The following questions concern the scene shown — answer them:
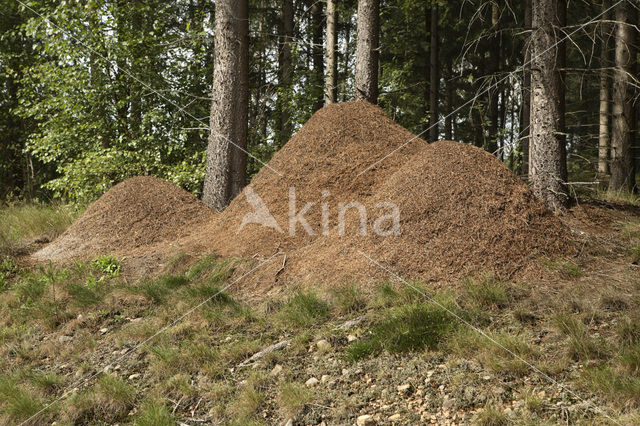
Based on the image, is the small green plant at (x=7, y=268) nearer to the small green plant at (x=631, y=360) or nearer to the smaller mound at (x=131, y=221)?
the smaller mound at (x=131, y=221)

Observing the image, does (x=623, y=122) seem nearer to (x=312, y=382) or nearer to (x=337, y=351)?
(x=337, y=351)

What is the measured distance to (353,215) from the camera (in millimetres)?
5488

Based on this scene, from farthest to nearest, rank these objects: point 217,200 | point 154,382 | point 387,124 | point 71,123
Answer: point 71,123 < point 217,200 < point 387,124 < point 154,382

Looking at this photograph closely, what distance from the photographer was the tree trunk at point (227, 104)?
801 cm

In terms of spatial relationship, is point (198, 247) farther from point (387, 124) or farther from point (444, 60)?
point (444, 60)

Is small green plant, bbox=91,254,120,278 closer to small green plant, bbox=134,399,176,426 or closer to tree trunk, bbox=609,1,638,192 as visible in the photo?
small green plant, bbox=134,399,176,426

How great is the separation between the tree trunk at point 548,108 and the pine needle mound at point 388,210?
41.6 inches

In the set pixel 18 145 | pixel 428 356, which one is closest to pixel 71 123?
pixel 18 145

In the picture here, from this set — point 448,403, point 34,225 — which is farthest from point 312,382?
point 34,225

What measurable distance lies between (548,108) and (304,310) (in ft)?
13.7

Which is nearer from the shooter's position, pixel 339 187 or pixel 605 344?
pixel 605 344

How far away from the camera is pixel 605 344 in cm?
317

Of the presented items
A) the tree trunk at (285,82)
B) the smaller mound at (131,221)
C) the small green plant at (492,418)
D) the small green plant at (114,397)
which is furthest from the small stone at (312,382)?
the tree trunk at (285,82)

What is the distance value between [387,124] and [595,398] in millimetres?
4701
